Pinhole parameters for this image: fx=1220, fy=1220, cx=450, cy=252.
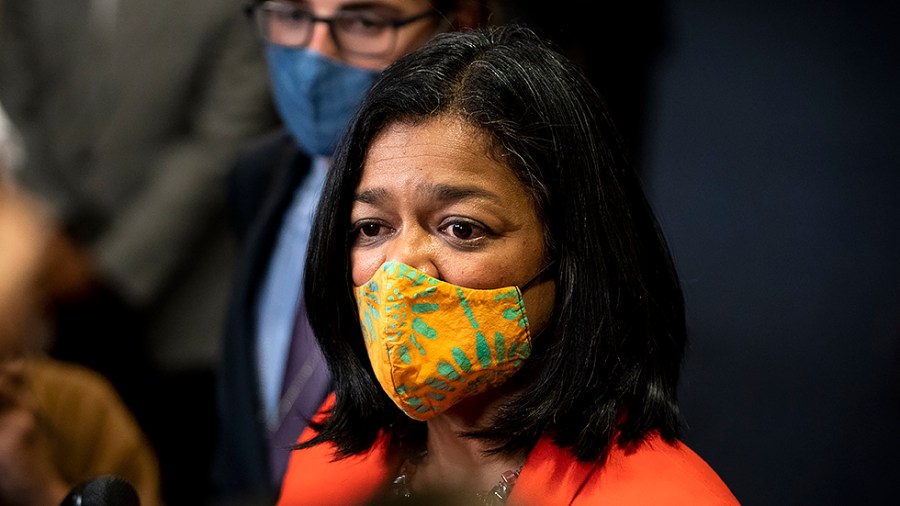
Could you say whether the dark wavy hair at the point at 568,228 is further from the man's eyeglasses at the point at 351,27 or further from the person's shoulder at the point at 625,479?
the man's eyeglasses at the point at 351,27

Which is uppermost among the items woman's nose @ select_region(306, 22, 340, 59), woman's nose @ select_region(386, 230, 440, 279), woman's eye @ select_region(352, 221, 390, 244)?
woman's nose @ select_region(386, 230, 440, 279)

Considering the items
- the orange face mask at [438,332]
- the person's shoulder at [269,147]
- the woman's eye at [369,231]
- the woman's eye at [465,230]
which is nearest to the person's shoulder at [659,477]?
the orange face mask at [438,332]

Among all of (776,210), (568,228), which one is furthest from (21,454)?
(776,210)

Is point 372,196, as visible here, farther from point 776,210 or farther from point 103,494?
point 776,210

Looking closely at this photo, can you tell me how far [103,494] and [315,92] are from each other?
1.28 metres

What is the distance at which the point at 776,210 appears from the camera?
3266 mm

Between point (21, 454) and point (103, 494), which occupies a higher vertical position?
point (103, 494)

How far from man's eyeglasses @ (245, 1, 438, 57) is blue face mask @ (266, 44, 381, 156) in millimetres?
39

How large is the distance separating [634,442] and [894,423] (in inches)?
59.1

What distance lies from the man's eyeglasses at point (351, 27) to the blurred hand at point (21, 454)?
0.94 meters

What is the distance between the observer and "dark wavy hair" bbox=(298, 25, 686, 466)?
185 cm

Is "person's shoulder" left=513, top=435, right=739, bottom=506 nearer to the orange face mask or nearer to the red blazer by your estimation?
the red blazer

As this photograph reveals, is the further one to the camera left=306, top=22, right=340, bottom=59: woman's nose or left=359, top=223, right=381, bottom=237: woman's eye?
left=306, top=22, right=340, bottom=59: woman's nose

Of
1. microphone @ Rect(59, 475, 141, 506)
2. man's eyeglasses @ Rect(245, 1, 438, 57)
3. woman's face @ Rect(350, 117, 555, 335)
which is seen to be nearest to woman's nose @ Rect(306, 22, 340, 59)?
man's eyeglasses @ Rect(245, 1, 438, 57)
